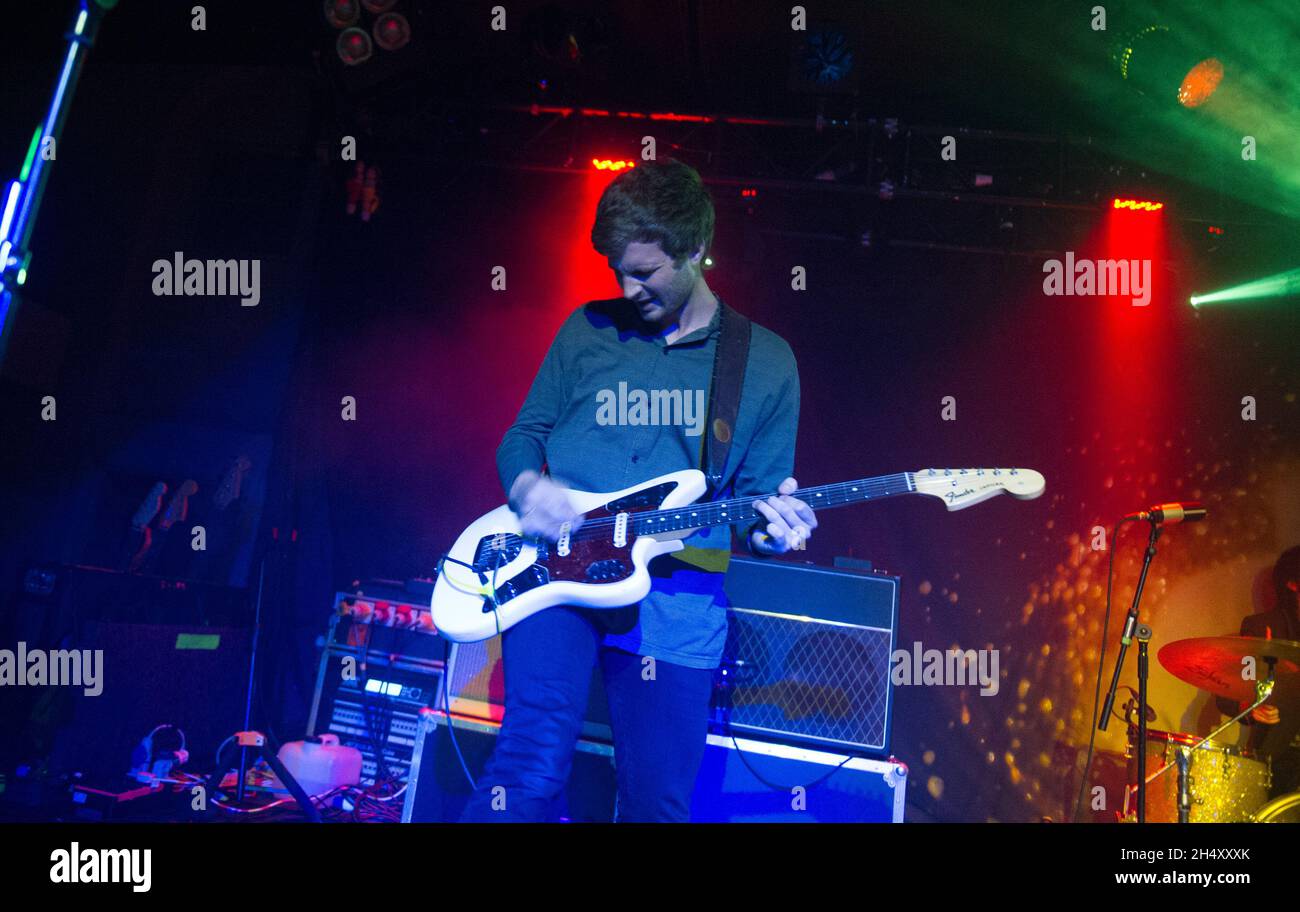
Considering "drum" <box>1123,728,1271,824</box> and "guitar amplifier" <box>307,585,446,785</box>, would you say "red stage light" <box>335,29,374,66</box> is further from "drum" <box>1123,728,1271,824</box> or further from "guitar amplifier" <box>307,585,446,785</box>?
"drum" <box>1123,728,1271,824</box>

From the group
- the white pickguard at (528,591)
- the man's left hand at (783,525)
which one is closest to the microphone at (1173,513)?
the man's left hand at (783,525)

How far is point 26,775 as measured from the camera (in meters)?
4.68

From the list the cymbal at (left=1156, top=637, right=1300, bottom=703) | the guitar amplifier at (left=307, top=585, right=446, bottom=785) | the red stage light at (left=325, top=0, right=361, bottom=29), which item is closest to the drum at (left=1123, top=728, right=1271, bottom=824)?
the cymbal at (left=1156, top=637, right=1300, bottom=703)

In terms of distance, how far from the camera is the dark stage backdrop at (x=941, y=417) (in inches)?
249

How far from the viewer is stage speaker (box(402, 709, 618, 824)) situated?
10.5 ft

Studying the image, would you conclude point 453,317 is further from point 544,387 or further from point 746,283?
point 544,387

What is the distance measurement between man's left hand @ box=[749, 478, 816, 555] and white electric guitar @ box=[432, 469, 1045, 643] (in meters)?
0.07

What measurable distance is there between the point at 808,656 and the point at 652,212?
72.4 inches

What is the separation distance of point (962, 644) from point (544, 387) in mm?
4514

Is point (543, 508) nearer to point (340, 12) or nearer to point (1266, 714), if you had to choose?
point (1266, 714)

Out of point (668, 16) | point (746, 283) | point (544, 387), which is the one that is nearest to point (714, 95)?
point (668, 16)

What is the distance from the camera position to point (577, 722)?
2.28 m

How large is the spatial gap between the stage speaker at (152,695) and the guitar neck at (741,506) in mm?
3319

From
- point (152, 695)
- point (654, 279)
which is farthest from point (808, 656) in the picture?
point (152, 695)
